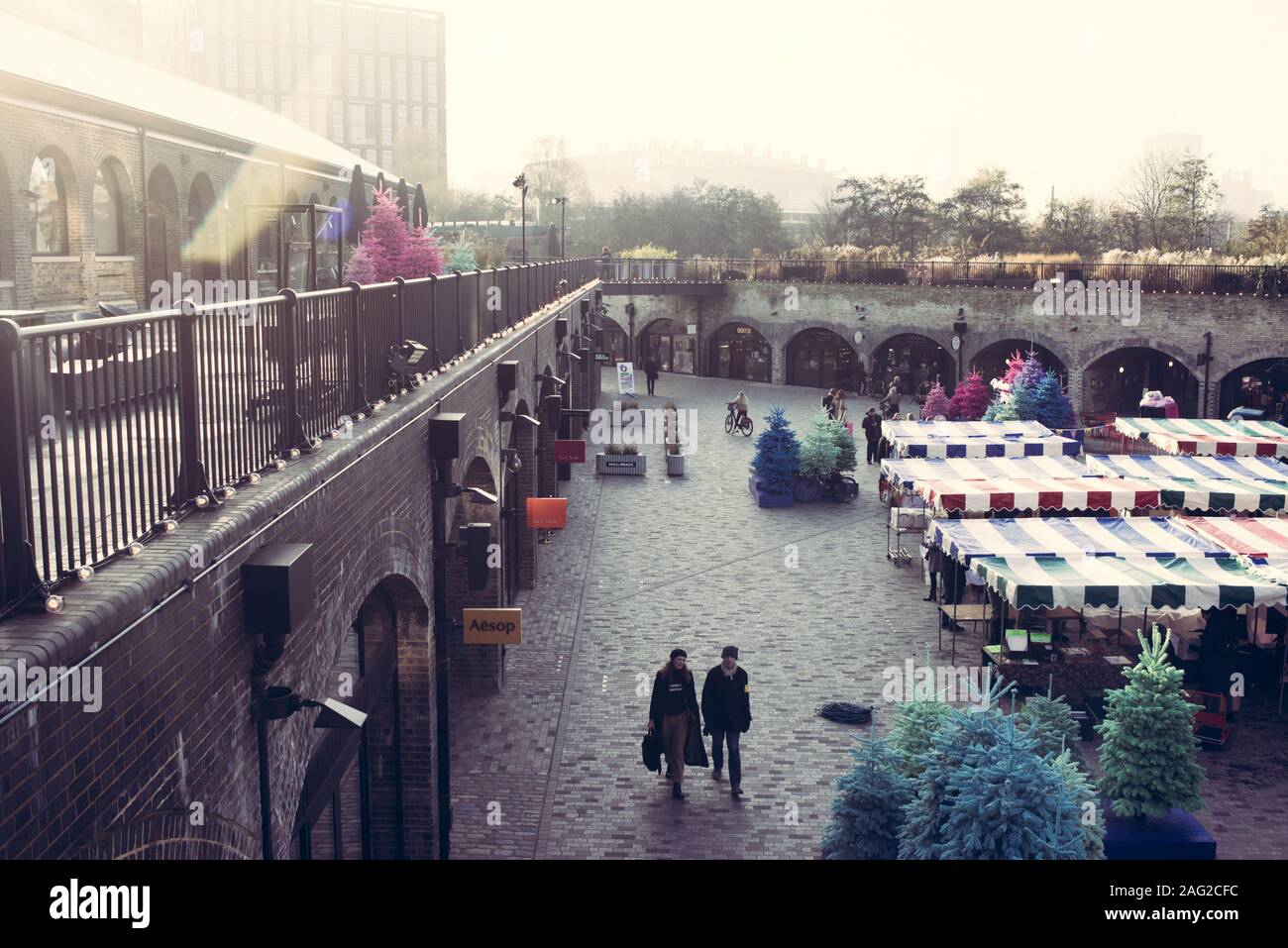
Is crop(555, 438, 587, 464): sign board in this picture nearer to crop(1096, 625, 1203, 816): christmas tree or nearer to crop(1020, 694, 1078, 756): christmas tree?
crop(1020, 694, 1078, 756): christmas tree

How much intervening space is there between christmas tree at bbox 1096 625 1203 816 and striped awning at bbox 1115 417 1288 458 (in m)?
12.3

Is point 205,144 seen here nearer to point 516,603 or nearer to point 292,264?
point 292,264

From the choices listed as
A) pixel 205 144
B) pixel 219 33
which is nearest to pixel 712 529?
pixel 205 144

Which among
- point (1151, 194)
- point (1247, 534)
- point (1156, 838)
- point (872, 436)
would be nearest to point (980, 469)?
point (1247, 534)

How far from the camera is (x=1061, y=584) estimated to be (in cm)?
1294

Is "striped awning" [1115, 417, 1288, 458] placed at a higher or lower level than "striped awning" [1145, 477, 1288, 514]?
higher

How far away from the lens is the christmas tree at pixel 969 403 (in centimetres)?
3131

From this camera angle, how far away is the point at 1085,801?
8250 mm

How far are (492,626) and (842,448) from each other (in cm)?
1614

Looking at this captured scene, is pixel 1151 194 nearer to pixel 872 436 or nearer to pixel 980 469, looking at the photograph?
pixel 872 436

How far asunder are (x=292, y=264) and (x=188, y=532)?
2432cm

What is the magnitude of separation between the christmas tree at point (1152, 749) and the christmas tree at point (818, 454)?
629 inches

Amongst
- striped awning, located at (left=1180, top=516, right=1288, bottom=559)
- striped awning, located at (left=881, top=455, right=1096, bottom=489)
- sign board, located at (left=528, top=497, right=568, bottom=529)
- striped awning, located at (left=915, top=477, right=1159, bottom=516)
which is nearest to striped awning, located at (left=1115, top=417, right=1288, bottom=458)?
striped awning, located at (left=881, top=455, right=1096, bottom=489)

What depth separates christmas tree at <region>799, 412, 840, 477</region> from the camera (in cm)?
2591
